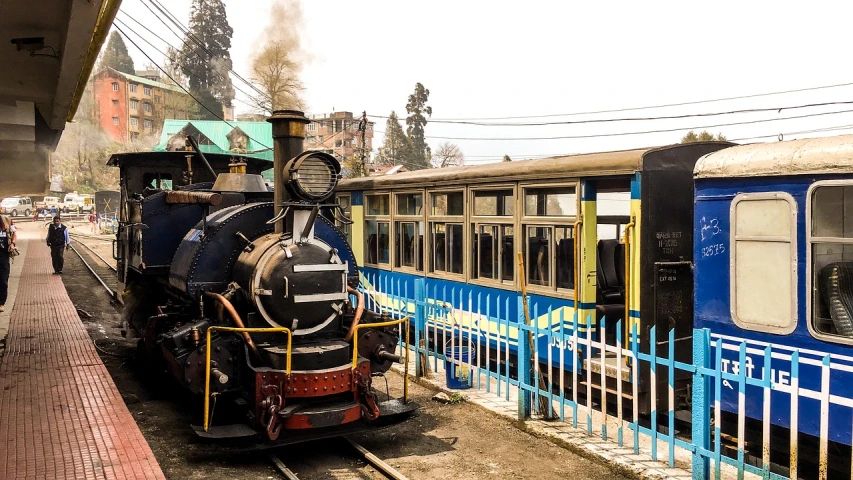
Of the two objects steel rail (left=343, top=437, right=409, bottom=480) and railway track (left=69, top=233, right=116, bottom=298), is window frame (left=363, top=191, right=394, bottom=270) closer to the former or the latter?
steel rail (left=343, top=437, right=409, bottom=480)

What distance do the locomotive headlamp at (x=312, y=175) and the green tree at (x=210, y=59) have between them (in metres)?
69.0

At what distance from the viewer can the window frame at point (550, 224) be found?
→ 755 centimetres

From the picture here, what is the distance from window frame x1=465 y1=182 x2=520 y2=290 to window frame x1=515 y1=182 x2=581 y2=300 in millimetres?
63

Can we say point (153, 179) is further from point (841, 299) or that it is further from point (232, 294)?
point (841, 299)

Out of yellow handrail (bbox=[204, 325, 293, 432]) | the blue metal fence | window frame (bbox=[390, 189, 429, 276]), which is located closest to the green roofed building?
window frame (bbox=[390, 189, 429, 276])

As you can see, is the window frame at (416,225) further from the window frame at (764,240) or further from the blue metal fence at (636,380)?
the window frame at (764,240)

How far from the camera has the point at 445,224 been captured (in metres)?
9.91

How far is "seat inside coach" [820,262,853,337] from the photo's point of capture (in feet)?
16.8

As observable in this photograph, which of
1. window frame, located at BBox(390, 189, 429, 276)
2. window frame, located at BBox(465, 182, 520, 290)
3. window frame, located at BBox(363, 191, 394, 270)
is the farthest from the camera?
window frame, located at BBox(363, 191, 394, 270)

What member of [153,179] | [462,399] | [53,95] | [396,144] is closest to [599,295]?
[462,399]

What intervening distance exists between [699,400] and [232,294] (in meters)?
4.27

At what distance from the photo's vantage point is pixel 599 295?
26.7 feet

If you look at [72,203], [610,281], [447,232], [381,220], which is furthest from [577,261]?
[72,203]

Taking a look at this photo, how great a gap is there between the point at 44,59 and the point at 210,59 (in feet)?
230
